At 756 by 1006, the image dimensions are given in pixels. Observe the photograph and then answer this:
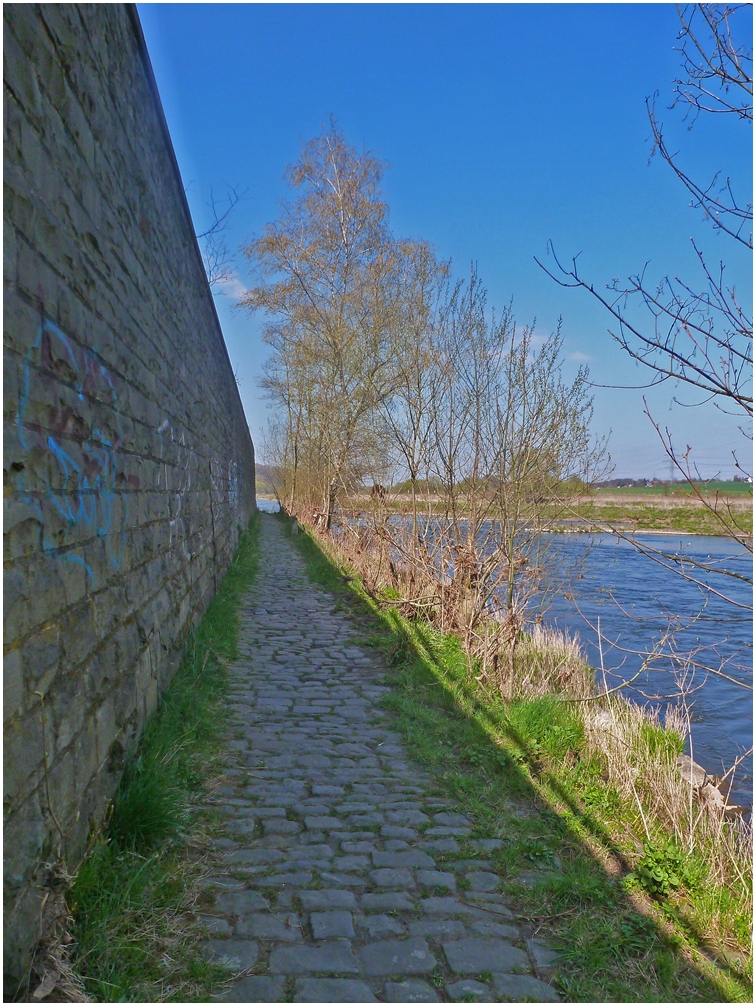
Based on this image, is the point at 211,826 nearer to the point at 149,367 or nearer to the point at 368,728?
the point at 368,728

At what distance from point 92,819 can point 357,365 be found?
1091 centimetres

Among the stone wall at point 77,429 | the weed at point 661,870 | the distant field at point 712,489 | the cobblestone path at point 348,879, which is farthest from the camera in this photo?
the weed at point 661,870

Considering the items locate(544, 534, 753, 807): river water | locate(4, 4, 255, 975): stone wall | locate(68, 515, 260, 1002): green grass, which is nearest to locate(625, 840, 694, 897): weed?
locate(544, 534, 753, 807): river water

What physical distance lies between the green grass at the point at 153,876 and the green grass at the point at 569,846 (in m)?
1.31

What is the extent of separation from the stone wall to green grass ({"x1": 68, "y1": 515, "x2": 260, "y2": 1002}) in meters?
0.15

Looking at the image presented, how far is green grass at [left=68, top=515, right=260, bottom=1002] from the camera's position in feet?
6.76

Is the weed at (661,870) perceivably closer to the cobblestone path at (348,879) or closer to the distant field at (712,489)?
the cobblestone path at (348,879)

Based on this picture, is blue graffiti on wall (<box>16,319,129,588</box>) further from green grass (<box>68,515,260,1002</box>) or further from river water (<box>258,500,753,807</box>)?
river water (<box>258,500,753,807</box>)

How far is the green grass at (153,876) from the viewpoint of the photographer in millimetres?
2061

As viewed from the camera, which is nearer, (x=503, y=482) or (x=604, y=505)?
(x=503, y=482)

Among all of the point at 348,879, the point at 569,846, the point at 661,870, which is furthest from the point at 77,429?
the point at 661,870

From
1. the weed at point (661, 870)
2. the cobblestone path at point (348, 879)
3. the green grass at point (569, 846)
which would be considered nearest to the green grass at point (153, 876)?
the cobblestone path at point (348, 879)

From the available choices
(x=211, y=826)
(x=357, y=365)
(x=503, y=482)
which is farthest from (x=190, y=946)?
(x=357, y=365)

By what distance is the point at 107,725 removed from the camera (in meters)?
2.75
